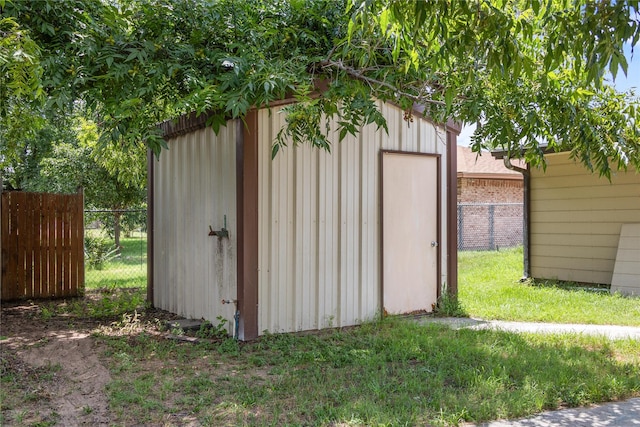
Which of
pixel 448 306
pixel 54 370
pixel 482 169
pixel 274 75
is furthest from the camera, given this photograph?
pixel 482 169

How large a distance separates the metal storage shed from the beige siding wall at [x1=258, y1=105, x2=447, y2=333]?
0.01m

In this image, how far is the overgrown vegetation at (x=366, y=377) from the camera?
147 inches

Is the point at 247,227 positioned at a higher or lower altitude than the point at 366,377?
higher

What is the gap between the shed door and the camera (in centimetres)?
697

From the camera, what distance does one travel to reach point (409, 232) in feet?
23.5

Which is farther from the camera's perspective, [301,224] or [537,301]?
[537,301]

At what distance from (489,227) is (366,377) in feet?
45.4

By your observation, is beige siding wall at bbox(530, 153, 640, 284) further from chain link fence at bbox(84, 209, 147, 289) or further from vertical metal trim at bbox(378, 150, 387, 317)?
chain link fence at bbox(84, 209, 147, 289)

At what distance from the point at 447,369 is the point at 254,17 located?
387 cm

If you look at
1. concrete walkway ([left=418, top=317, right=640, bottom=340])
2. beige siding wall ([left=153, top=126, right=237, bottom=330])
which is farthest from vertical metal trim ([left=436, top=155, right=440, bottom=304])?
→ beige siding wall ([left=153, top=126, right=237, bottom=330])

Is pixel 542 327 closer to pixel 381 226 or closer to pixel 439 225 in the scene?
pixel 439 225

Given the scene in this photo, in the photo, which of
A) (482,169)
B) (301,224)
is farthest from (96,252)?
(482,169)

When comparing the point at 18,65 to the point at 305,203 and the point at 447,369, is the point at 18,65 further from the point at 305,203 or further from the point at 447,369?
the point at 447,369

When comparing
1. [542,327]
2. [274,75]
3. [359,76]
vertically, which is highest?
[359,76]
